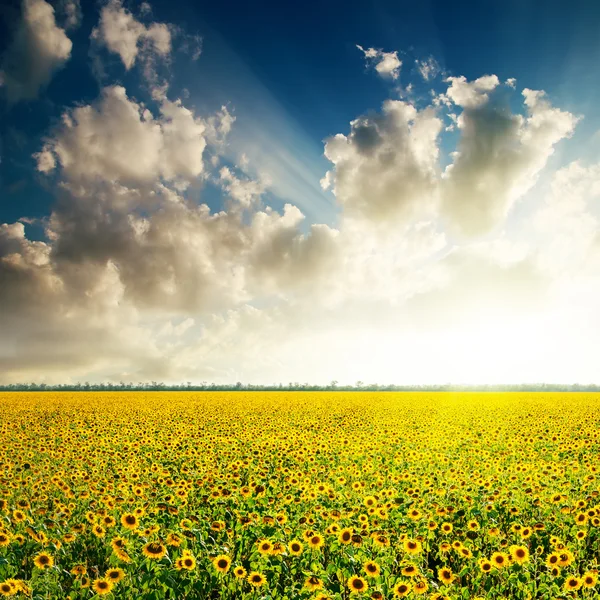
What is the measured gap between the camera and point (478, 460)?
13109 millimetres

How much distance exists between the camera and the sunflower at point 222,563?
5.07 metres

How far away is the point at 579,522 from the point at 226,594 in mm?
5766

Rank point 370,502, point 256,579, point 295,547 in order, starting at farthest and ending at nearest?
1. point 370,502
2. point 295,547
3. point 256,579

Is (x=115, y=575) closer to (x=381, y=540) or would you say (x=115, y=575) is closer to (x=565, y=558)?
(x=381, y=540)

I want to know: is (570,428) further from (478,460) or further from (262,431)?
(262,431)

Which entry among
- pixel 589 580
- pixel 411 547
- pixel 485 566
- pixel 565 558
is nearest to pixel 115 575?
pixel 411 547

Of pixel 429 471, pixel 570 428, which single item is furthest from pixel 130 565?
pixel 570 428

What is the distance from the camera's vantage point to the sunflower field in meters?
5.17

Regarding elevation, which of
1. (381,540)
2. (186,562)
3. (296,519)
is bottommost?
(296,519)

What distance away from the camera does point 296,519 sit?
7.26m

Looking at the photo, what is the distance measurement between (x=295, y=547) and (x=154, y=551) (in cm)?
184

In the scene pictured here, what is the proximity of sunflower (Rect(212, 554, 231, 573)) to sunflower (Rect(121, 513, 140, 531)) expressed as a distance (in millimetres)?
1585

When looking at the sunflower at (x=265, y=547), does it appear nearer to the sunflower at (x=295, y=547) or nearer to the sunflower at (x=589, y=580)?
the sunflower at (x=295, y=547)

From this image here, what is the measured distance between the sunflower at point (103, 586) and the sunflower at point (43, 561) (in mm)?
859
